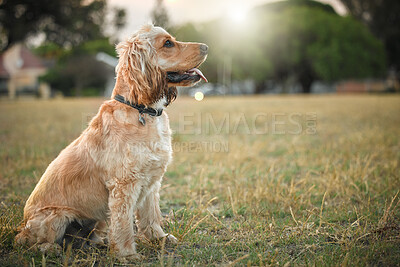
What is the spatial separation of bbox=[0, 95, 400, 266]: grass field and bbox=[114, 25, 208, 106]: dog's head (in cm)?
126

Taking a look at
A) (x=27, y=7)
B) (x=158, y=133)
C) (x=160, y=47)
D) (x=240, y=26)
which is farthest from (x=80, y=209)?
(x=240, y=26)

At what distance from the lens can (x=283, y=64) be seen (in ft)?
139

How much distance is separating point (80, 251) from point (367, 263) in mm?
2416

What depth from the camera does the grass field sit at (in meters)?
2.70

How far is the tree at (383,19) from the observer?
44.7m

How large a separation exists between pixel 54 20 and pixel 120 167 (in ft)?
61.1

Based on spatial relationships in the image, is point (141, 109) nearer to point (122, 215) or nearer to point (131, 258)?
point (122, 215)

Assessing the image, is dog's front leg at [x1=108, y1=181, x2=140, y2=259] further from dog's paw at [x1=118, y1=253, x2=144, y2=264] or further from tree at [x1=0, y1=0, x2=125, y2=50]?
tree at [x1=0, y1=0, x2=125, y2=50]

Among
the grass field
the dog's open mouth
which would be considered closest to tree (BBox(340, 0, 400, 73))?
the grass field

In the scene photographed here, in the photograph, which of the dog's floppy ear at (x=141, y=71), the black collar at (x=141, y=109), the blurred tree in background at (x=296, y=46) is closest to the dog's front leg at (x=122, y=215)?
the black collar at (x=141, y=109)

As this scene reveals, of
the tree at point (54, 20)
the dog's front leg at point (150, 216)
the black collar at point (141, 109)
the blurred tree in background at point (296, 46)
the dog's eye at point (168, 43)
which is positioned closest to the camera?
the black collar at point (141, 109)

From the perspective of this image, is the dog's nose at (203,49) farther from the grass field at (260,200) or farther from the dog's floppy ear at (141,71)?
the grass field at (260,200)

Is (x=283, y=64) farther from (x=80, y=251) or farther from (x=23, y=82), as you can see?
(x=80, y=251)

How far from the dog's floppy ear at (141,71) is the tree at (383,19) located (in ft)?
168
